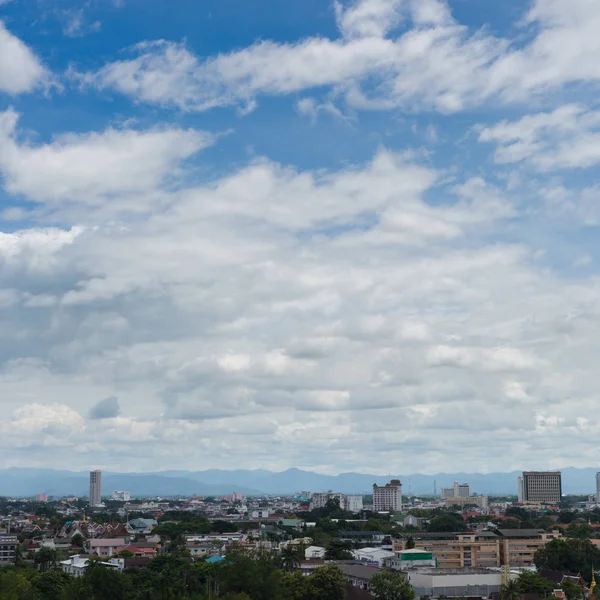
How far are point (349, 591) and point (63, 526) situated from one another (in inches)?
2765

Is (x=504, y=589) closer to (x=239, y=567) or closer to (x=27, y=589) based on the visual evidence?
(x=239, y=567)

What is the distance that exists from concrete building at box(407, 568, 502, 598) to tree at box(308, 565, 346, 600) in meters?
7.50

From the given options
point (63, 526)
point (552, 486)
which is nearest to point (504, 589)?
point (63, 526)

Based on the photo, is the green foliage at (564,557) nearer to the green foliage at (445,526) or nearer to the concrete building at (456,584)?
the concrete building at (456,584)

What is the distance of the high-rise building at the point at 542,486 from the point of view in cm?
19200

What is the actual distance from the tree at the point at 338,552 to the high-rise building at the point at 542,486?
426 feet

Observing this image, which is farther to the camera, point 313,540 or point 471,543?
→ point 313,540

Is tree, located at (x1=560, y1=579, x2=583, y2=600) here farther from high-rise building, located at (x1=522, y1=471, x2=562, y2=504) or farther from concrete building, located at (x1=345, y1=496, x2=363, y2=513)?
high-rise building, located at (x1=522, y1=471, x2=562, y2=504)

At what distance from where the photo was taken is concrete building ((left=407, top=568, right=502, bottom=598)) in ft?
160

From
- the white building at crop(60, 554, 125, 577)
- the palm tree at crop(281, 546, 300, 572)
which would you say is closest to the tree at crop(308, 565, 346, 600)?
the palm tree at crop(281, 546, 300, 572)

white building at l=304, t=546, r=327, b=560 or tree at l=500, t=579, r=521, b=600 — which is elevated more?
white building at l=304, t=546, r=327, b=560

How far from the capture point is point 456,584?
49.1m

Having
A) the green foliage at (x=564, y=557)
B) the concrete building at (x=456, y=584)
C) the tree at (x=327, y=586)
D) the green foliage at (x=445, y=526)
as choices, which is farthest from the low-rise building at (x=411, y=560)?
the green foliage at (x=445, y=526)

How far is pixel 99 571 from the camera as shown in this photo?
3981 cm
